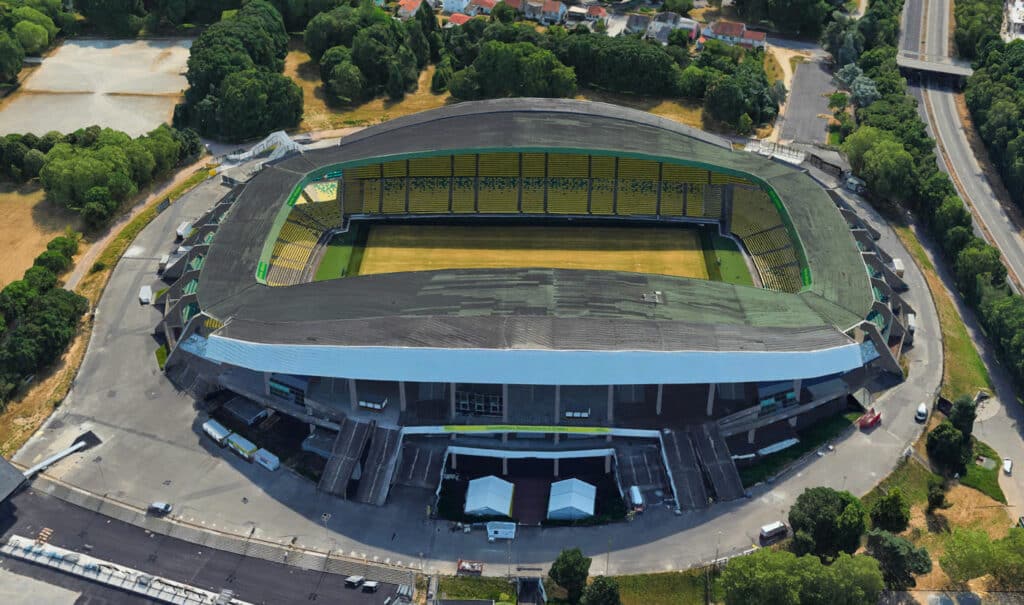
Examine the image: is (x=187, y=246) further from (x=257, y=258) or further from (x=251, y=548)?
(x=251, y=548)

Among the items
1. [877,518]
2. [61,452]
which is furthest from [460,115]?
[877,518]

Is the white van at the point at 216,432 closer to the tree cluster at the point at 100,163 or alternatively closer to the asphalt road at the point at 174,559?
the asphalt road at the point at 174,559

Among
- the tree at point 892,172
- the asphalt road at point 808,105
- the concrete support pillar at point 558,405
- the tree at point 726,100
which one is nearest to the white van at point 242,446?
the concrete support pillar at point 558,405

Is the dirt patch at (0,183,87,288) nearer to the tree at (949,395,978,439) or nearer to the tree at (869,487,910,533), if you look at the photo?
the tree at (869,487,910,533)

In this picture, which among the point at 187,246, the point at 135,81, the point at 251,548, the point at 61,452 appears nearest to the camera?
the point at 251,548

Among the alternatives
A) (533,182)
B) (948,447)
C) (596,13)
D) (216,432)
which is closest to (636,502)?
(948,447)
